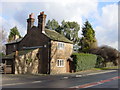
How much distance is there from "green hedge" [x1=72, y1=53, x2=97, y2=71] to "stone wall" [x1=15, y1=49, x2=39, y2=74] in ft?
24.6

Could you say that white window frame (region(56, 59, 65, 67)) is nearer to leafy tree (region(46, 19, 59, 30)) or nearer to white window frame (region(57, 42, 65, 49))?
white window frame (region(57, 42, 65, 49))

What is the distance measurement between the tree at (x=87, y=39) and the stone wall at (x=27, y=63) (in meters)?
29.7

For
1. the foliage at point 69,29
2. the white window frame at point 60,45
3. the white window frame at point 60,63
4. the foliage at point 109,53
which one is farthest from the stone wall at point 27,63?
the foliage at point 69,29

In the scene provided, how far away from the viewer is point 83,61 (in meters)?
34.1

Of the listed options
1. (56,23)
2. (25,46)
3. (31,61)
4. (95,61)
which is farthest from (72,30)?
(31,61)

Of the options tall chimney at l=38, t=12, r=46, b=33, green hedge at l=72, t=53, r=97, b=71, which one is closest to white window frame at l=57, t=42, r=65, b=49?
green hedge at l=72, t=53, r=97, b=71

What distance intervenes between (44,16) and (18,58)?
29.3 feet

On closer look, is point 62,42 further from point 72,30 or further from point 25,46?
point 72,30

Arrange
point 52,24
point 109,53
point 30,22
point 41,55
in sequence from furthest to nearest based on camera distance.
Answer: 1. point 52,24
2. point 109,53
3. point 30,22
4. point 41,55

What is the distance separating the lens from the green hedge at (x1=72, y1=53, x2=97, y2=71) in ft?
106

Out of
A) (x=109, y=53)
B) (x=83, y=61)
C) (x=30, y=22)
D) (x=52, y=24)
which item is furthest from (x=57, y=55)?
(x=52, y=24)

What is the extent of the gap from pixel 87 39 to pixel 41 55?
108ft

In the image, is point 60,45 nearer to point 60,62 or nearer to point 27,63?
point 60,62

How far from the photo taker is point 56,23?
238 feet
